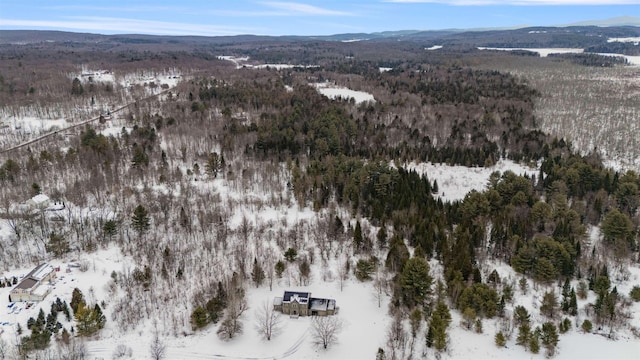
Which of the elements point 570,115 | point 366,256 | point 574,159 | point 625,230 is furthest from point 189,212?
point 570,115

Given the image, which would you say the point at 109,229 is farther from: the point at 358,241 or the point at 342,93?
the point at 342,93

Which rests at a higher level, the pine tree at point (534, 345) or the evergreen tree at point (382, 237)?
the evergreen tree at point (382, 237)

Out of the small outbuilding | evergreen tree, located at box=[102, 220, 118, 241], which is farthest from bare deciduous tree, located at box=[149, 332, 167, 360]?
the small outbuilding

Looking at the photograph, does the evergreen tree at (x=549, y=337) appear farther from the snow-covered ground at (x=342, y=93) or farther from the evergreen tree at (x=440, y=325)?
the snow-covered ground at (x=342, y=93)

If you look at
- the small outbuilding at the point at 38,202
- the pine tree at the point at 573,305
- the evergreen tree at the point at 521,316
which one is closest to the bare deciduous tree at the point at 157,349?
the evergreen tree at the point at 521,316

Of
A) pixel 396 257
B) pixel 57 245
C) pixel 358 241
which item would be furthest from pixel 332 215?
pixel 57 245

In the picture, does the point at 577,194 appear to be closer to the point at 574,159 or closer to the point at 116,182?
the point at 574,159

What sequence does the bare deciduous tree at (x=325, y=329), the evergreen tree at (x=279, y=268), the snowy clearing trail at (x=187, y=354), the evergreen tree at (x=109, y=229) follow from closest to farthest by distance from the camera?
1. the snowy clearing trail at (x=187, y=354)
2. the bare deciduous tree at (x=325, y=329)
3. the evergreen tree at (x=279, y=268)
4. the evergreen tree at (x=109, y=229)

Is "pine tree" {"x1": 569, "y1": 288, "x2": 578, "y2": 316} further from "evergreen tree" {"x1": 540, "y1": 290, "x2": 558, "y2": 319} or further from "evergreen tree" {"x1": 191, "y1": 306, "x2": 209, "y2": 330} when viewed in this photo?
"evergreen tree" {"x1": 191, "y1": 306, "x2": 209, "y2": 330}
